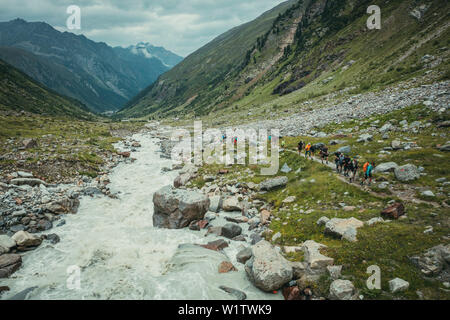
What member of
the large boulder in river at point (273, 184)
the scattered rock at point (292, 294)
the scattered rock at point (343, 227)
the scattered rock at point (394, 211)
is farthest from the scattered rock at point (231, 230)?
the scattered rock at point (394, 211)

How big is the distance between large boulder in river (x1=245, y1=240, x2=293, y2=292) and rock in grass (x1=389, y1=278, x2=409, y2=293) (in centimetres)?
470

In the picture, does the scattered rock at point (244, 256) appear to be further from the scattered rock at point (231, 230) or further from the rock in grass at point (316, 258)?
the rock in grass at point (316, 258)

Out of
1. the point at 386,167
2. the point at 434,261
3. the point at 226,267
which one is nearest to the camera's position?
the point at 434,261

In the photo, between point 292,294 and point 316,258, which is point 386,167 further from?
point 292,294

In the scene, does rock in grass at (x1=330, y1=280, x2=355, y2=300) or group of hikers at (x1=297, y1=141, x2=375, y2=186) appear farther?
group of hikers at (x1=297, y1=141, x2=375, y2=186)

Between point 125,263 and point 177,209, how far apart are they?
6.60 meters

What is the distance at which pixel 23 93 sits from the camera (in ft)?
422

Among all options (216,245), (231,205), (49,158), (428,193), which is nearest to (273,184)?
(231,205)

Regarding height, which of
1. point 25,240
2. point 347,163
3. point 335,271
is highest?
point 347,163

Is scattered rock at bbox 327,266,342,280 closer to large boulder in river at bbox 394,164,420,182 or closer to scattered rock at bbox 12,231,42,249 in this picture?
large boulder in river at bbox 394,164,420,182

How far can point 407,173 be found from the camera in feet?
60.7

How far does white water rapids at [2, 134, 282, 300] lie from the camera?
14195mm

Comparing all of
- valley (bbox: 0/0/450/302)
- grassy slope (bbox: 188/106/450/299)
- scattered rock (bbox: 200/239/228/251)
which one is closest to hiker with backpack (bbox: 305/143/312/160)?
valley (bbox: 0/0/450/302)

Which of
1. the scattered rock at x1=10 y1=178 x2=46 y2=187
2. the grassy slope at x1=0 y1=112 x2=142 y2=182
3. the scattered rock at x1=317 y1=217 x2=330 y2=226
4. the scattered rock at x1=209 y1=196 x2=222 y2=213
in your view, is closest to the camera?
the scattered rock at x1=317 y1=217 x2=330 y2=226
